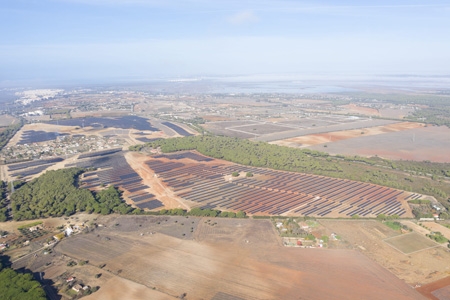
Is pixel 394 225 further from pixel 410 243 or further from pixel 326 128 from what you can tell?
pixel 326 128

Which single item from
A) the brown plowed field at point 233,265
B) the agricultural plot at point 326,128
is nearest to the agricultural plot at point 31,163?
the brown plowed field at point 233,265

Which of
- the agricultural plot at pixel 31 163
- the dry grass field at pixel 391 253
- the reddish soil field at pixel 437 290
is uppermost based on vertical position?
the dry grass field at pixel 391 253

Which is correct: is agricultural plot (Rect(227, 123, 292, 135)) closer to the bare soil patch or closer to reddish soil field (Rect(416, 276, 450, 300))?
the bare soil patch

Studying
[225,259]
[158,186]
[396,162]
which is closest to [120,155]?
[158,186]

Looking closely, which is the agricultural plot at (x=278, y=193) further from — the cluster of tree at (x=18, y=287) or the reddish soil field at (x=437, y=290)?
the cluster of tree at (x=18, y=287)

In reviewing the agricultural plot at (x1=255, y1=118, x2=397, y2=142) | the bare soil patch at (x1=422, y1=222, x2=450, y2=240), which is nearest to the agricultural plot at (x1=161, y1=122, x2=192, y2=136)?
the agricultural plot at (x1=255, y1=118, x2=397, y2=142)

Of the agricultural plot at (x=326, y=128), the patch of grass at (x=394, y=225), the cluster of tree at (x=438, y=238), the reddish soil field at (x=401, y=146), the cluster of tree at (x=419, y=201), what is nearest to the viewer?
the cluster of tree at (x=438, y=238)
